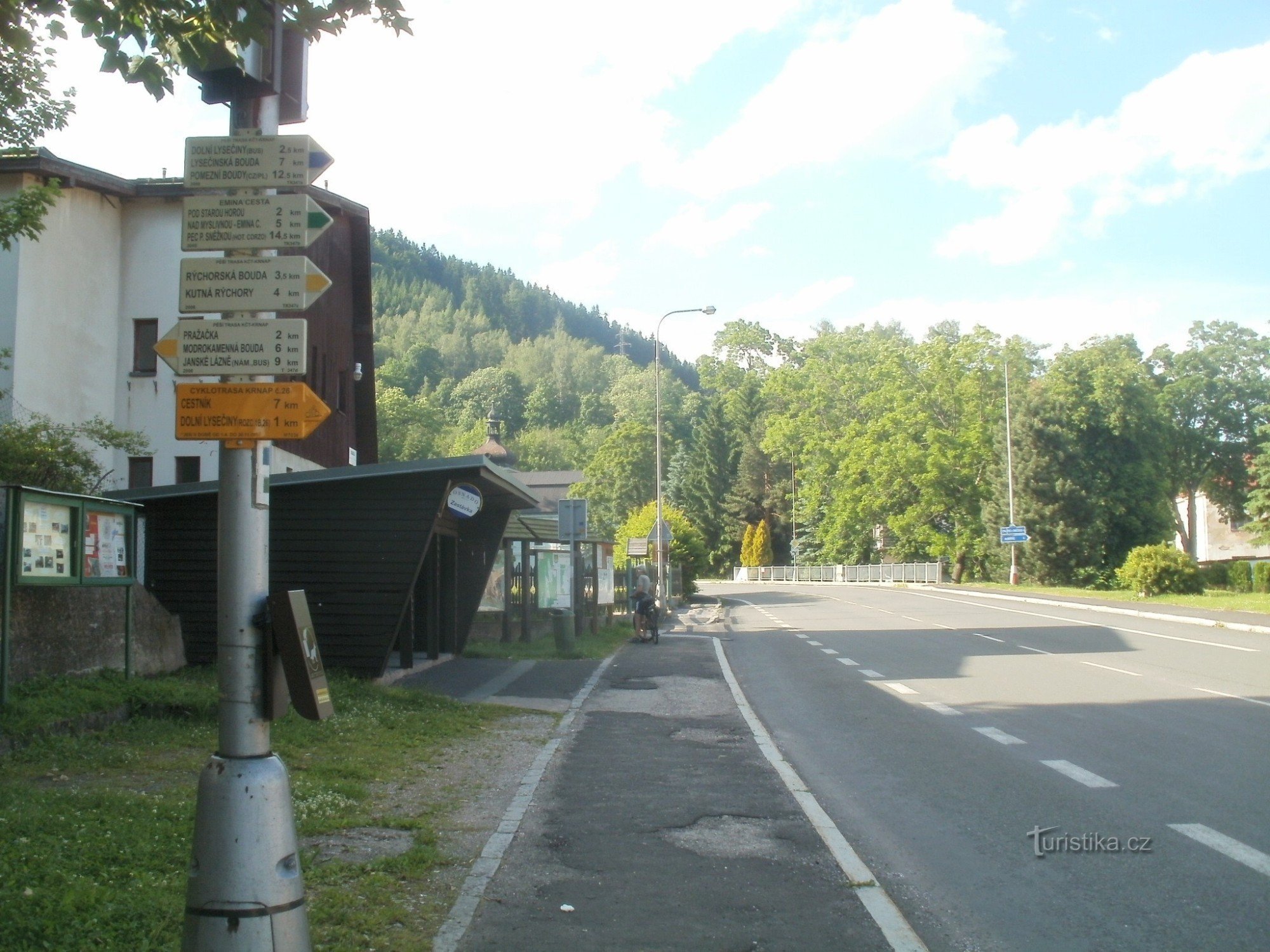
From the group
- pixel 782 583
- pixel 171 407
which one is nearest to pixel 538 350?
pixel 782 583

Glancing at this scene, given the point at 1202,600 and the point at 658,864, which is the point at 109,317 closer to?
the point at 658,864

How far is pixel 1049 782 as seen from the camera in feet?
27.7

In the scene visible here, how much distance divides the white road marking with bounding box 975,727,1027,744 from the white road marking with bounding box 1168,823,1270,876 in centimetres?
334

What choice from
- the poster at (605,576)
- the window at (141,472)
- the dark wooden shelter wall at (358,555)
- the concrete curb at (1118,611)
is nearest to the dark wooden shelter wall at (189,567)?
the dark wooden shelter wall at (358,555)

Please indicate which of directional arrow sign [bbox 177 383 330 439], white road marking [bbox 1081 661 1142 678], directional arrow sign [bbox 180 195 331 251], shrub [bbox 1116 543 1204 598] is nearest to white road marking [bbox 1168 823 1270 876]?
directional arrow sign [bbox 177 383 330 439]

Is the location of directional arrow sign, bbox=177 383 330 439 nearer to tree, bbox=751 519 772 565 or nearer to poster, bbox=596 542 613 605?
poster, bbox=596 542 613 605

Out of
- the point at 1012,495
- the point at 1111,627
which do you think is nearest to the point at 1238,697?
the point at 1111,627

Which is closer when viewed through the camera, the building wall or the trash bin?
the building wall

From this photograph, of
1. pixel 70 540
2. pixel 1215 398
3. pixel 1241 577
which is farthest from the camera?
pixel 1215 398

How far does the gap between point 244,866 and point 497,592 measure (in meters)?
18.3

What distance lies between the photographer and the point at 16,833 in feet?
18.6

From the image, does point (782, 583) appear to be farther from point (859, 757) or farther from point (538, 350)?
point (859, 757)

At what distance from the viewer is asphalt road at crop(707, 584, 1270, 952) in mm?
5406

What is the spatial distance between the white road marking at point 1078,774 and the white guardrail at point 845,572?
61.0 meters
